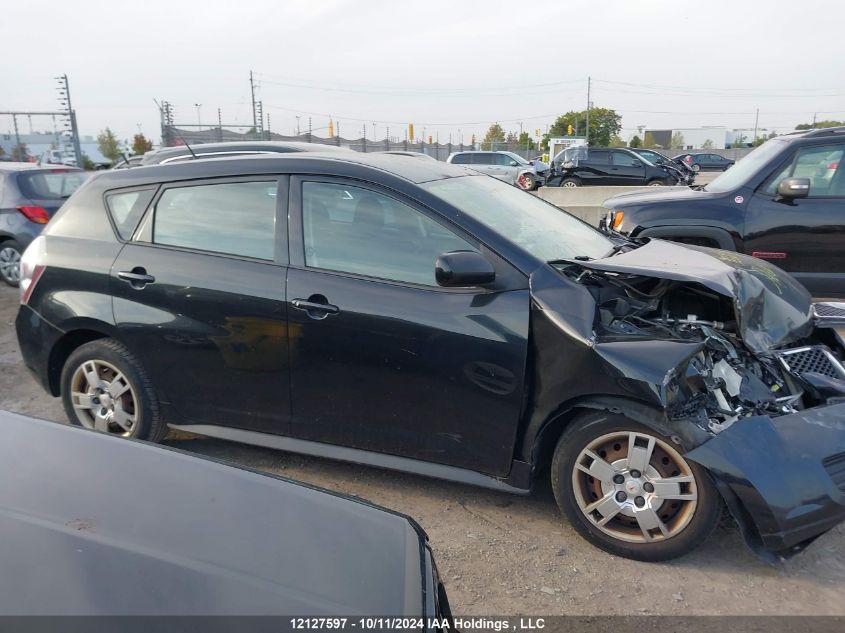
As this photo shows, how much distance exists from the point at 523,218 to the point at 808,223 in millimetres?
3465

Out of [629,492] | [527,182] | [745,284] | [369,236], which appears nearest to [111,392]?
[369,236]

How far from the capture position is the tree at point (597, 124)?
6222 centimetres

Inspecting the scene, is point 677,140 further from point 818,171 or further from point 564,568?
point 564,568

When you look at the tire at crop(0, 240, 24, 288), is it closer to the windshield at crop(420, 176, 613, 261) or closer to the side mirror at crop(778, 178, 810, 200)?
the windshield at crop(420, 176, 613, 261)

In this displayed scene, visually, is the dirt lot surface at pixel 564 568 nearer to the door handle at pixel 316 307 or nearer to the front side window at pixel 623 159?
the door handle at pixel 316 307

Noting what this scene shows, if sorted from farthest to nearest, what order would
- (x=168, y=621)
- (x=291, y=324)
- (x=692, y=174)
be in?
(x=692, y=174)
(x=291, y=324)
(x=168, y=621)

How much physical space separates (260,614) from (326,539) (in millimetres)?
348

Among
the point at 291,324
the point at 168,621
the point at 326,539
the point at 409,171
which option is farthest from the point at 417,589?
the point at 409,171

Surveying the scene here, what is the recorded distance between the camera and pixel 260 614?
147 centimetres

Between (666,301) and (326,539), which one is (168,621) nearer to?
(326,539)

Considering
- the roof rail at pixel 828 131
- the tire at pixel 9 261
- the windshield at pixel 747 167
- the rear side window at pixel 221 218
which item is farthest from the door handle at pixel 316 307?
the tire at pixel 9 261

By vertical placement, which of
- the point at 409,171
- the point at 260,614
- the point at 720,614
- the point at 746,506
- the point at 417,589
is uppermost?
the point at 409,171

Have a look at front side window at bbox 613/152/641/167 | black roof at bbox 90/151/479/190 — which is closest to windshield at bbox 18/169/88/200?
black roof at bbox 90/151/479/190

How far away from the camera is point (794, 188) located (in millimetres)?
5684
